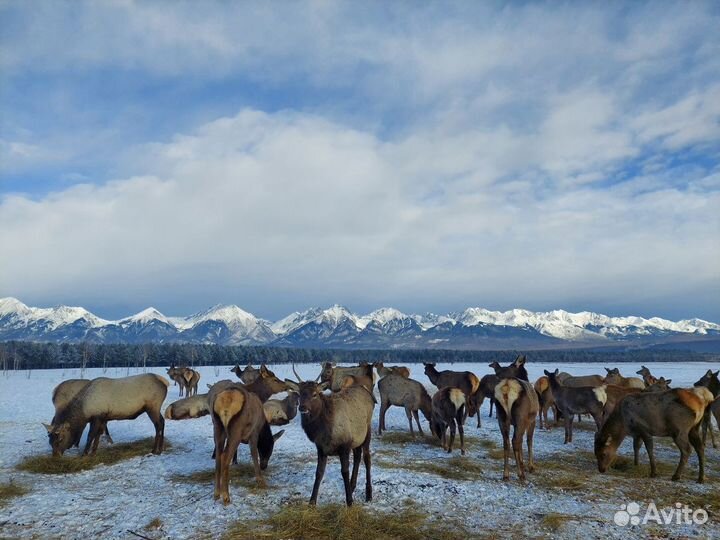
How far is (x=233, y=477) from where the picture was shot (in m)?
10.4

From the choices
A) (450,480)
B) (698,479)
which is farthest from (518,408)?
(698,479)

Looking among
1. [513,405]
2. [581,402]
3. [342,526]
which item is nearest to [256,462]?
[342,526]

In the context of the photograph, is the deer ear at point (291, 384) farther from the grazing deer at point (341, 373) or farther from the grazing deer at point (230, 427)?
the grazing deer at point (341, 373)

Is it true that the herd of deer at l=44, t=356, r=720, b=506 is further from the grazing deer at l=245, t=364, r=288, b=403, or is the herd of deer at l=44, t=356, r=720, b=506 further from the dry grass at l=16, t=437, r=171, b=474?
the dry grass at l=16, t=437, r=171, b=474

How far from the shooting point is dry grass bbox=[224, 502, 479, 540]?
7.21m

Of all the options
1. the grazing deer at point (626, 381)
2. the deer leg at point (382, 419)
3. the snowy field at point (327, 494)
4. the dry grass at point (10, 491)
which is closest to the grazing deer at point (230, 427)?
the snowy field at point (327, 494)

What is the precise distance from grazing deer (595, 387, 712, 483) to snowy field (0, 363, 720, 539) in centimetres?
49

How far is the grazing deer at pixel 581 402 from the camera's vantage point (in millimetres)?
14898

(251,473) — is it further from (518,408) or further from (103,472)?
(518,408)

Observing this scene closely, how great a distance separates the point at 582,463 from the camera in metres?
12.2

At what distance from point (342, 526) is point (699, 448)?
28.7ft

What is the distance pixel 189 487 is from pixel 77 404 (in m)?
5.34
